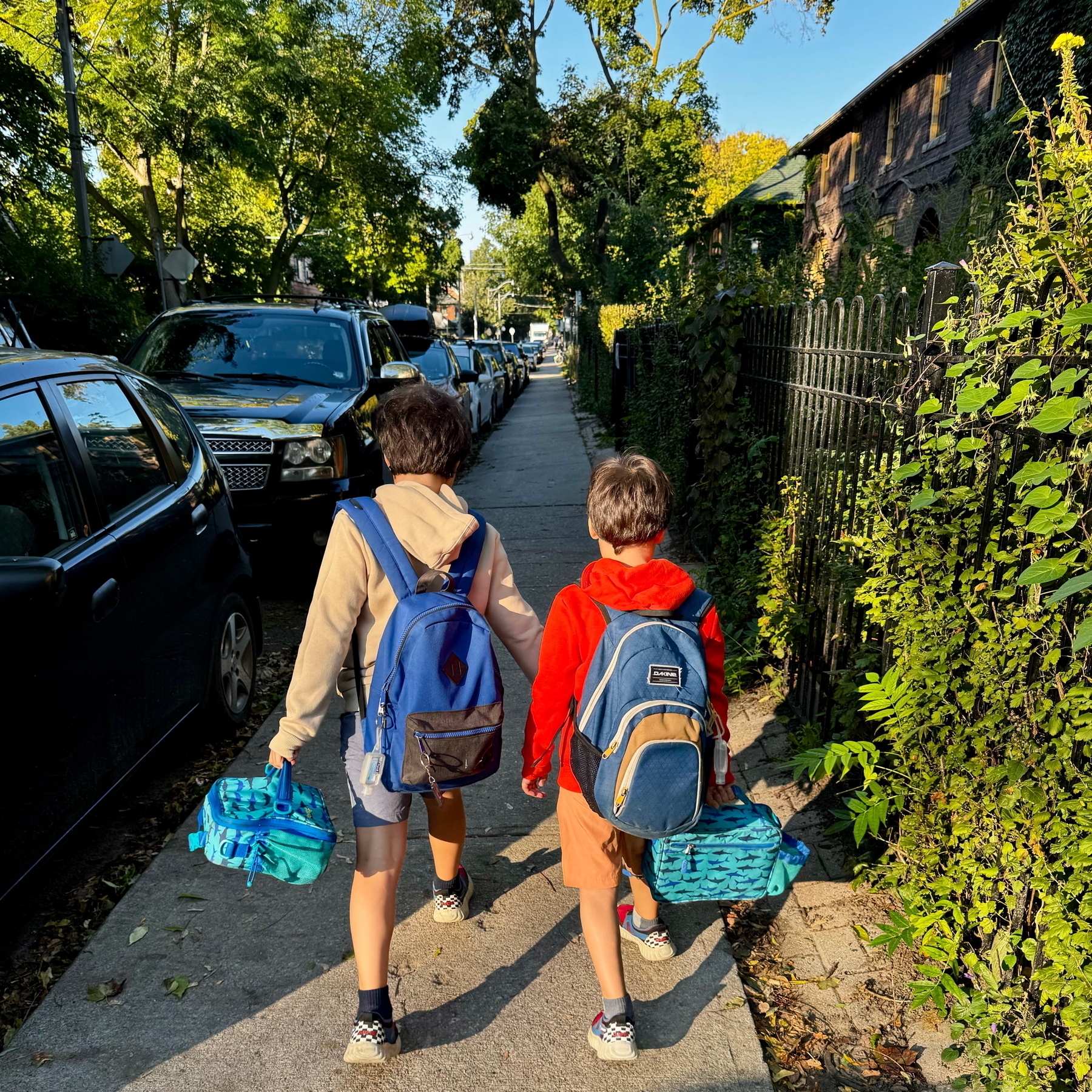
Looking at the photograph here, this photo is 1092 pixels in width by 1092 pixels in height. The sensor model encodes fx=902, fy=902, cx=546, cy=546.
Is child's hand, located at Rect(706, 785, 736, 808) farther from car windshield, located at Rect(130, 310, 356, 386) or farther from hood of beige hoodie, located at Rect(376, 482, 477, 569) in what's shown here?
car windshield, located at Rect(130, 310, 356, 386)

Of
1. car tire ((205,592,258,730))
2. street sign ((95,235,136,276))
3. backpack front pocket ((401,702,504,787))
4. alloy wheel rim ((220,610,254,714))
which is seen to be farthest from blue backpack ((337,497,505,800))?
street sign ((95,235,136,276))

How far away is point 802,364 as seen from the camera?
4.34 meters

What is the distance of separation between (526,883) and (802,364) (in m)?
2.69

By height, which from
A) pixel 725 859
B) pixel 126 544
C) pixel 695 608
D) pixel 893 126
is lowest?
pixel 725 859

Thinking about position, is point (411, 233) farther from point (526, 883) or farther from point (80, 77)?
point (526, 883)

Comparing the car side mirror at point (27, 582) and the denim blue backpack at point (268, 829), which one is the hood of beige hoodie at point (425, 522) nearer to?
the denim blue backpack at point (268, 829)

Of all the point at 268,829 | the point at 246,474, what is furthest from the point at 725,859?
the point at 246,474

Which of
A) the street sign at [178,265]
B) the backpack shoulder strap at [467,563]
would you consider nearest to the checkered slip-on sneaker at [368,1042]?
the backpack shoulder strap at [467,563]

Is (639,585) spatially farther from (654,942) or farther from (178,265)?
(178,265)

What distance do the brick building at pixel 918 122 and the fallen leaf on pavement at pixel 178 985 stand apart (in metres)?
14.7

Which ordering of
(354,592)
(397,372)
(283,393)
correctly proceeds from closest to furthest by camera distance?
1. (354,592)
2. (283,393)
3. (397,372)

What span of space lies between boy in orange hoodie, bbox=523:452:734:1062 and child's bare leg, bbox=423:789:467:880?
1.71 ft

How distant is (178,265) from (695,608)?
742 inches

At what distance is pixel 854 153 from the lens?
26.3 metres
